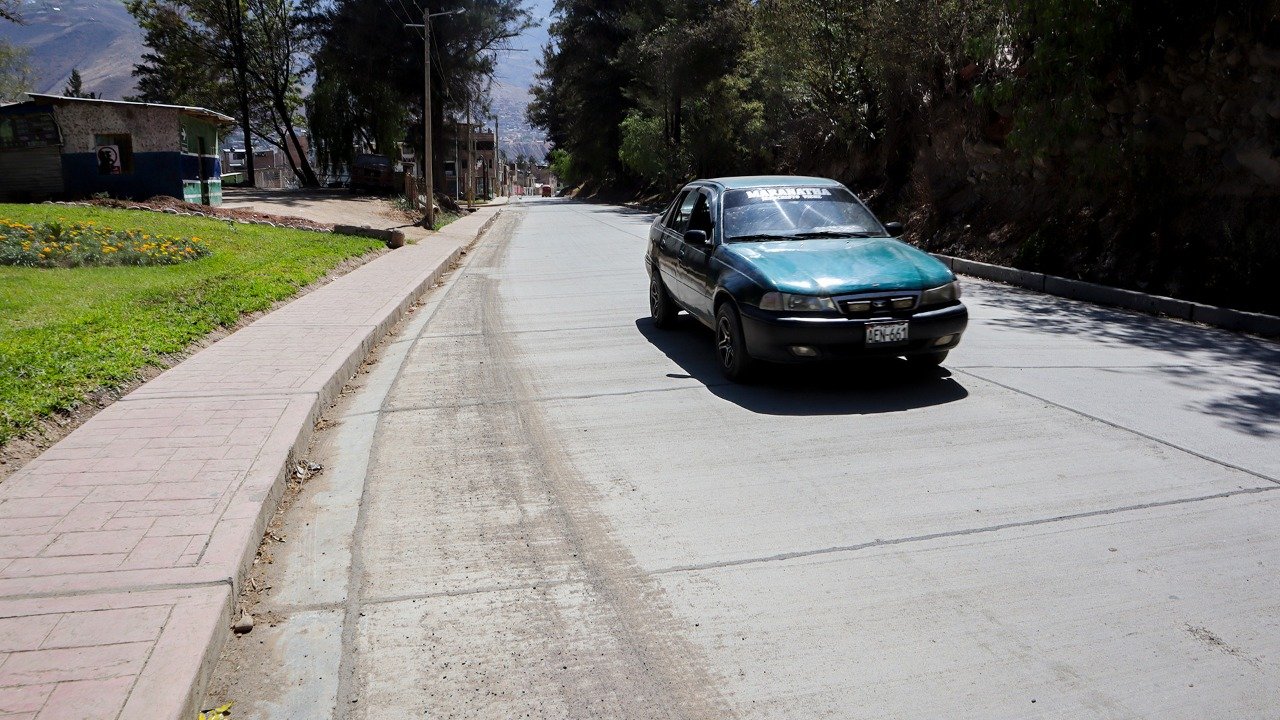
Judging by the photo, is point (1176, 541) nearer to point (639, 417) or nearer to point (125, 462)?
point (639, 417)

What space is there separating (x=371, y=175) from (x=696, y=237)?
41.4m

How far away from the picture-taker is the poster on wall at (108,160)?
79.2 ft

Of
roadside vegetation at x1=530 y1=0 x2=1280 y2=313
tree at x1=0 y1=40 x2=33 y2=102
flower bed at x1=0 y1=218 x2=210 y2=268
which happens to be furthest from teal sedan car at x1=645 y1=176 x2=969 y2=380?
tree at x1=0 y1=40 x2=33 y2=102

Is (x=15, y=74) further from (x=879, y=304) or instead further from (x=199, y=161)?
(x=879, y=304)

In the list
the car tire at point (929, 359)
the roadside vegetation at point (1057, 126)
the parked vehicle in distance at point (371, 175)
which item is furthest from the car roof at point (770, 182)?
the parked vehicle in distance at point (371, 175)

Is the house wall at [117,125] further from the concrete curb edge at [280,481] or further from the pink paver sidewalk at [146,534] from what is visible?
the pink paver sidewalk at [146,534]

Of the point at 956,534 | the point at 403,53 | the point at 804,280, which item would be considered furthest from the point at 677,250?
the point at 403,53

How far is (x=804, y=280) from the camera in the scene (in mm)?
7242

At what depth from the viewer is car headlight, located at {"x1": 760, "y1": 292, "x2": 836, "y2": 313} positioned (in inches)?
278

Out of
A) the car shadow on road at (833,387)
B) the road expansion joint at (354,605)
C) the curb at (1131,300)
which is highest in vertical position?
the curb at (1131,300)

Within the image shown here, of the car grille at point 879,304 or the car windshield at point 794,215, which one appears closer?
the car grille at point 879,304

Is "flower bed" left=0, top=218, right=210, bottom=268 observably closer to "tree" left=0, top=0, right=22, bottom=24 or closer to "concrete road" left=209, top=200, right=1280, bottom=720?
"concrete road" left=209, top=200, right=1280, bottom=720

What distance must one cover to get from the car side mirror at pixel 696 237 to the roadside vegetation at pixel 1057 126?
652 centimetres

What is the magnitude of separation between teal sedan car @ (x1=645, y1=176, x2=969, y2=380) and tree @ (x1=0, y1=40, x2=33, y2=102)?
76825 mm
